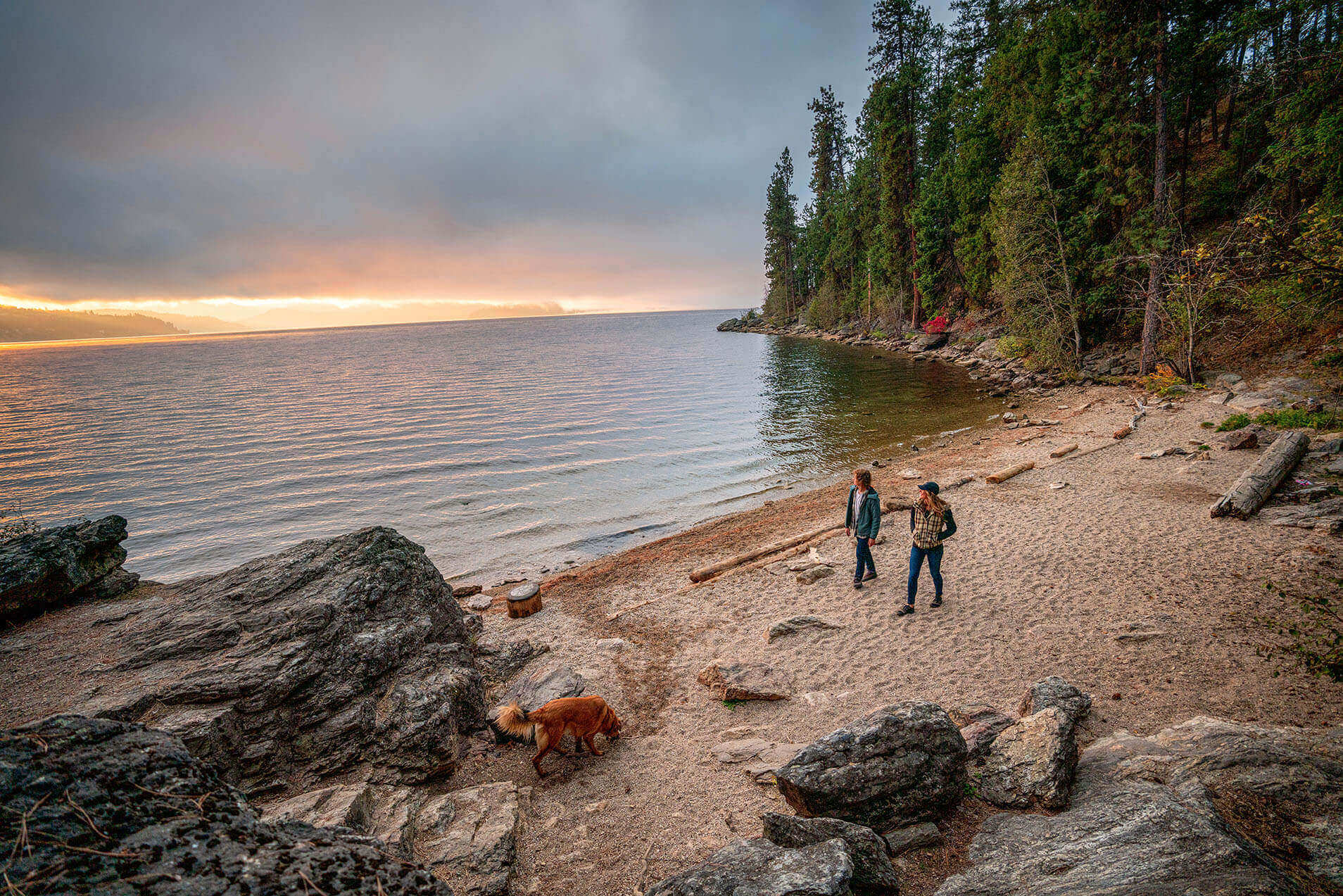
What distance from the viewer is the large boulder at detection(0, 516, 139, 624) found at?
7922 millimetres

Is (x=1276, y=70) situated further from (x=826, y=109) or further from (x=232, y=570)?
(x=826, y=109)

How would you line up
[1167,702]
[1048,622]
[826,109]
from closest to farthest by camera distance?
[1167,702]
[1048,622]
[826,109]

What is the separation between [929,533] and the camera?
8766 millimetres

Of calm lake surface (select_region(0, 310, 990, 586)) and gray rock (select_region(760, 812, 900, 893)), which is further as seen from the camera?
calm lake surface (select_region(0, 310, 990, 586))

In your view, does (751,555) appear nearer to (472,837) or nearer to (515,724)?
(515,724)

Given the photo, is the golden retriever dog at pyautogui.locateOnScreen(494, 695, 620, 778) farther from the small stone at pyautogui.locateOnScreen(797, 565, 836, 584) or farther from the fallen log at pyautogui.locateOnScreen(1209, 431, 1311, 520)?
the fallen log at pyautogui.locateOnScreen(1209, 431, 1311, 520)

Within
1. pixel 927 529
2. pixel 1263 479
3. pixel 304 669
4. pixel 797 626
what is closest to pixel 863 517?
pixel 927 529

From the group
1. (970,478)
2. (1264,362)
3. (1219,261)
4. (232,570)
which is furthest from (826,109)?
(232,570)

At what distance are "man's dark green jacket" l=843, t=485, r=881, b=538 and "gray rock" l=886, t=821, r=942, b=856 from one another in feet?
18.9

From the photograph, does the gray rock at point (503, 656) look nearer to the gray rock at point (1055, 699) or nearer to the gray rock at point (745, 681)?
the gray rock at point (745, 681)

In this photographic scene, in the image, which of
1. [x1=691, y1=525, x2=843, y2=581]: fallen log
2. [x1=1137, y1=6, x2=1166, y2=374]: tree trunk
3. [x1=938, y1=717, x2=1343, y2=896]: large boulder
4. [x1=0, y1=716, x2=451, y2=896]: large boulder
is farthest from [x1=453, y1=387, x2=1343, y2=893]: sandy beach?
[x1=1137, y1=6, x2=1166, y2=374]: tree trunk

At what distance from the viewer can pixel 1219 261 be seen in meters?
6.83

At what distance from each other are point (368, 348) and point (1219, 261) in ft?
450

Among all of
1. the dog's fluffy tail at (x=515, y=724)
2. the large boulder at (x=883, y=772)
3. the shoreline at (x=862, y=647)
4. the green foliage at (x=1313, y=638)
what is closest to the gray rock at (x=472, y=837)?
the shoreline at (x=862, y=647)
